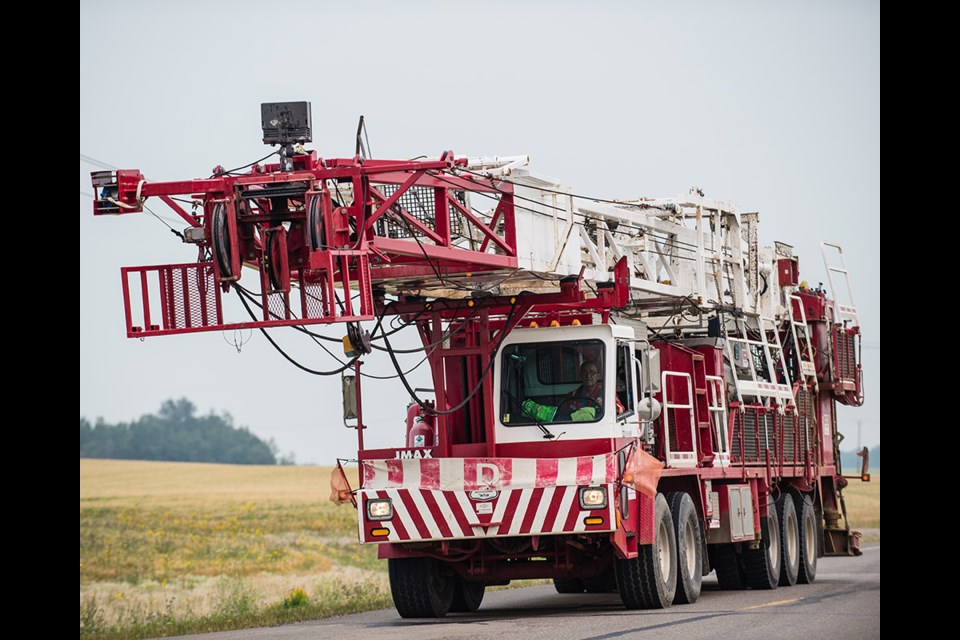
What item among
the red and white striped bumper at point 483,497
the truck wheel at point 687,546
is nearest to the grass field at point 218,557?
the red and white striped bumper at point 483,497

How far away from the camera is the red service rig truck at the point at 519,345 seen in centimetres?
1303

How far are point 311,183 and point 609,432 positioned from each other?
470cm

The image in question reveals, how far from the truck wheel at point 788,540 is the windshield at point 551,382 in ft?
20.4

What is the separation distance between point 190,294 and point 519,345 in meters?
4.41

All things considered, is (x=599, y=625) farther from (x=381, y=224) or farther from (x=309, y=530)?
(x=309, y=530)

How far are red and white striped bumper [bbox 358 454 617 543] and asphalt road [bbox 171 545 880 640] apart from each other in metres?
0.92

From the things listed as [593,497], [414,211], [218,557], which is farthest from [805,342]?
[218,557]

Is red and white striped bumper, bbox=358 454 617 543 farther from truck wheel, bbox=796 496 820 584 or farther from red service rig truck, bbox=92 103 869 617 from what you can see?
truck wheel, bbox=796 496 820 584

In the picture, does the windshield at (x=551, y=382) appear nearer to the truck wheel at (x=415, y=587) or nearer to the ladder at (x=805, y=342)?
the truck wheel at (x=415, y=587)

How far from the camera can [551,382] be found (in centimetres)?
1639

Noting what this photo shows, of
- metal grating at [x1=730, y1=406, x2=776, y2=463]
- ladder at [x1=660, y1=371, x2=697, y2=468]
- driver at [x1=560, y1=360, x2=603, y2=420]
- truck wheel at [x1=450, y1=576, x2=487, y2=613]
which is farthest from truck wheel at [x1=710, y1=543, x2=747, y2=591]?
driver at [x1=560, y1=360, x2=603, y2=420]

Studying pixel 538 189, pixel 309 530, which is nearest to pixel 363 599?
pixel 538 189

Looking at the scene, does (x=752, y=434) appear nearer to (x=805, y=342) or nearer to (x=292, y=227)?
(x=805, y=342)

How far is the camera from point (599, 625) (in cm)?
1466
